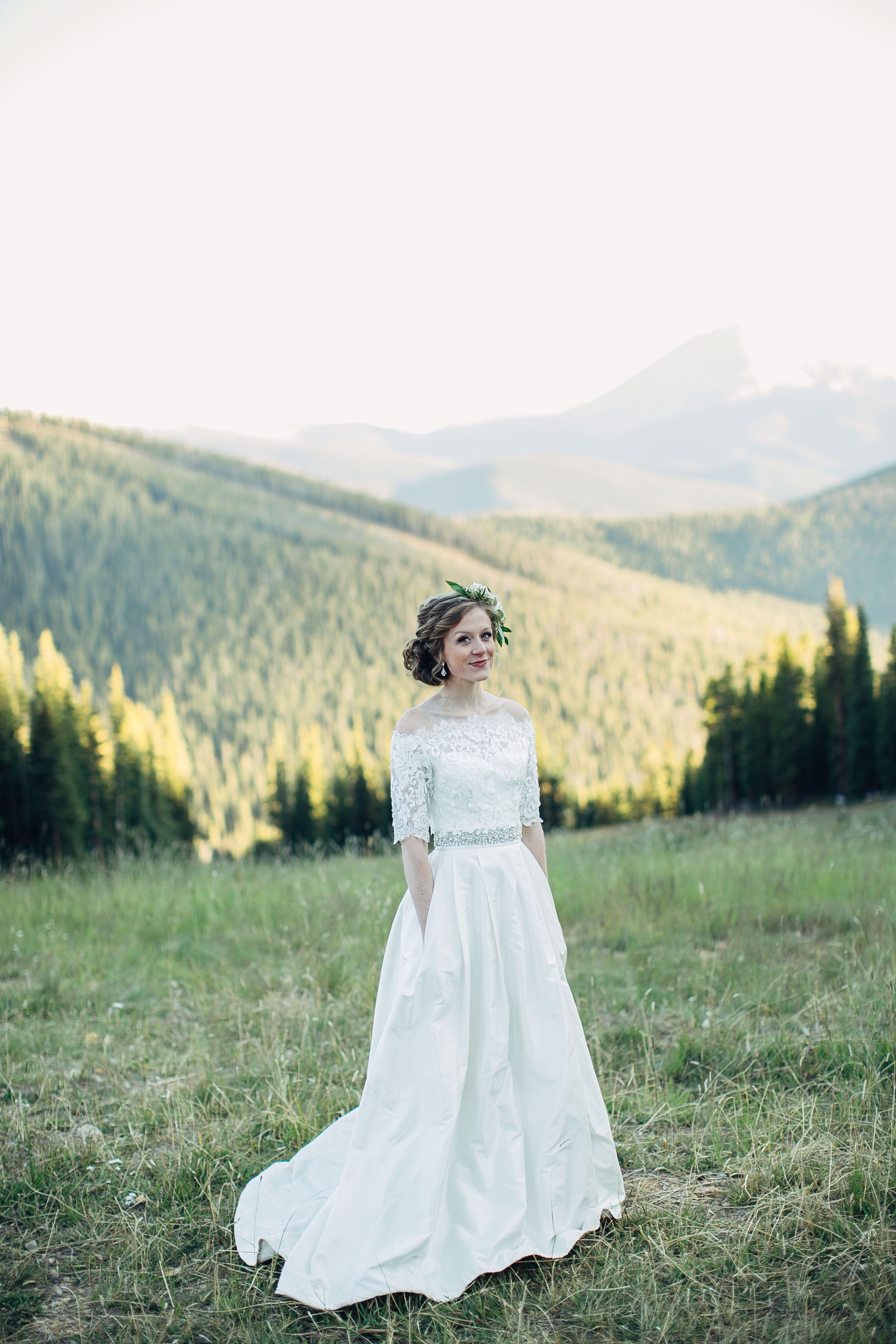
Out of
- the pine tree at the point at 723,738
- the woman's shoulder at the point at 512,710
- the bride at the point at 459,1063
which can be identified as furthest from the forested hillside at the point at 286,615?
the bride at the point at 459,1063

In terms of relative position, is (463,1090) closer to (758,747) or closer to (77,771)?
(77,771)

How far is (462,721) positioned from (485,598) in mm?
583

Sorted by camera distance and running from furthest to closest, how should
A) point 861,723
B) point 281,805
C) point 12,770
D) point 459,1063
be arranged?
point 281,805 < point 861,723 < point 12,770 < point 459,1063

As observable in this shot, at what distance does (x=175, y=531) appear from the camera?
15012cm

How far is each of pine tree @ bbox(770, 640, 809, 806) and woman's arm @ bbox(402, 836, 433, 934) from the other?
2805cm

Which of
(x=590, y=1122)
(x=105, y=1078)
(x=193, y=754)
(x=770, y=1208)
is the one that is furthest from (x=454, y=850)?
(x=193, y=754)

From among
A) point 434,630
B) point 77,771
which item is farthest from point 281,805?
point 434,630

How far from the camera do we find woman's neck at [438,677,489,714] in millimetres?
3883

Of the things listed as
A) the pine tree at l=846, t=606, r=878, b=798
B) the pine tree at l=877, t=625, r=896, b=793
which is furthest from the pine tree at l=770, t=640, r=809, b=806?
the pine tree at l=877, t=625, r=896, b=793

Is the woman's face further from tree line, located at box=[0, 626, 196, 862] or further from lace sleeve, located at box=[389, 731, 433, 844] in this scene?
tree line, located at box=[0, 626, 196, 862]

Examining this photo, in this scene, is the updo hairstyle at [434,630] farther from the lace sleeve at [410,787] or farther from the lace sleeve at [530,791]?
the lace sleeve at [530,791]

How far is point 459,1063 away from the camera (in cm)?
352

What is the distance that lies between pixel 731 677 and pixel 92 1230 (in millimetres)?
33388

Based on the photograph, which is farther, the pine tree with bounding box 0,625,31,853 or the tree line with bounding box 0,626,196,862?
the tree line with bounding box 0,626,196,862
